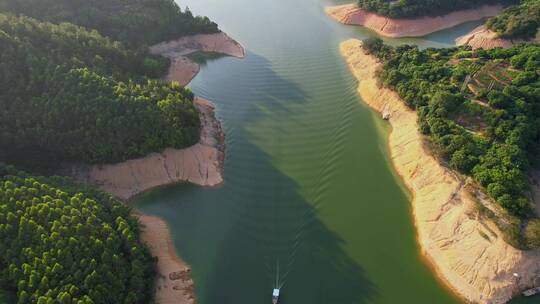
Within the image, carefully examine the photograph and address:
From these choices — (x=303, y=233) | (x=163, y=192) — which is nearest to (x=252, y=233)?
(x=303, y=233)

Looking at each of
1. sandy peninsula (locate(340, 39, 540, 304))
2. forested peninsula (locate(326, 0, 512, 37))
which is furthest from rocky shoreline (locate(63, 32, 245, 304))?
forested peninsula (locate(326, 0, 512, 37))

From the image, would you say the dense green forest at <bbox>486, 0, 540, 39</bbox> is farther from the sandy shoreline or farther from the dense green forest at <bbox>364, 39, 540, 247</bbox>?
the sandy shoreline

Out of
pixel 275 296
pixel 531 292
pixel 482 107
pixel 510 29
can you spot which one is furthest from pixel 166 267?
pixel 510 29

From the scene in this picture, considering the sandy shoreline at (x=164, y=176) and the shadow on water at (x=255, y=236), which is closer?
the shadow on water at (x=255, y=236)

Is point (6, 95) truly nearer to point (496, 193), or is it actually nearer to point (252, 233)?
point (252, 233)

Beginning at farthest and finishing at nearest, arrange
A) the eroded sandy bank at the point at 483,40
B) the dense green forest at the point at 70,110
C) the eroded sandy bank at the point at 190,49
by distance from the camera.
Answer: the eroded sandy bank at the point at 483,40 → the eroded sandy bank at the point at 190,49 → the dense green forest at the point at 70,110

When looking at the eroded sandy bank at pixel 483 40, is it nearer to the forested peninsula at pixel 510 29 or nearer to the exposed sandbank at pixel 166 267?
the forested peninsula at pixel 510 29

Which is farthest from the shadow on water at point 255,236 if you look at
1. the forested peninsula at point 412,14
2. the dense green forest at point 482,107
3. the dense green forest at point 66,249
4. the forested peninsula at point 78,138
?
the forested peninsula at point 412,14
